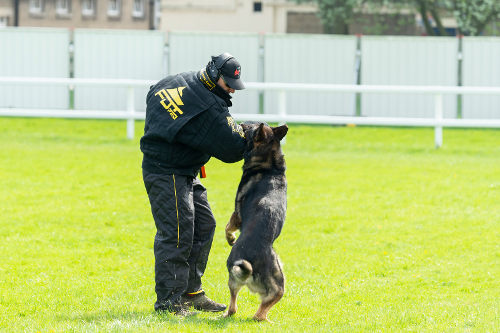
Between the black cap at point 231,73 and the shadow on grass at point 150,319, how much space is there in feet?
5.62

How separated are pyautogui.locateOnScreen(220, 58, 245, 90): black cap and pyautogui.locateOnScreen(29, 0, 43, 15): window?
45.6 meters

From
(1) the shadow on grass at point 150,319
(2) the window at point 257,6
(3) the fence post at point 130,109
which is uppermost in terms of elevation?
(2) the window at point 257,6

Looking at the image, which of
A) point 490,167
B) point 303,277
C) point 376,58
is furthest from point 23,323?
point 376,58

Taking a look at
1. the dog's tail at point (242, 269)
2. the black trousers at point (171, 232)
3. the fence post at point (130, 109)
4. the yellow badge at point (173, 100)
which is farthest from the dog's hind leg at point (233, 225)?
the fence post at point (130, 109)

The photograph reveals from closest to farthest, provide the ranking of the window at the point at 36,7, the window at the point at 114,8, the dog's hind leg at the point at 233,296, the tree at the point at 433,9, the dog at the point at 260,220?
the dog at the point at 260,220 → the dog's hind leg at the point at 233,296 → the tree at the point at 433,9 → the window at the point at 36,7 → the window at the point at 114,8

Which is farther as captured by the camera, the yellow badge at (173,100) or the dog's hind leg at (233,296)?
the yellow badge at (173,100)

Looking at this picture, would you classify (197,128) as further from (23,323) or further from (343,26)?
(343,26)

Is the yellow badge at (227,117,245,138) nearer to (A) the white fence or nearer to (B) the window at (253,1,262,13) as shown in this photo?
(A) the white fence

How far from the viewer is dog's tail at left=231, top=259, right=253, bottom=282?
6102 mm

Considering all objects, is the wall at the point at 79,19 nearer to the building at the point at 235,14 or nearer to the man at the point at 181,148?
the building at the point at 235,14

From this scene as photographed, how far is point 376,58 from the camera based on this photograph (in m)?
22.5

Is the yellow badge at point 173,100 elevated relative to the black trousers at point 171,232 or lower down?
elevated

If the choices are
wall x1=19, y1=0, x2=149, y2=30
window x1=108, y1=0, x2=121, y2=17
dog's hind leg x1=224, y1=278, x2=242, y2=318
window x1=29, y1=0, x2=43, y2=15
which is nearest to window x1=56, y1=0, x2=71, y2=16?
wall x1=19, y1=0, x2=149, y2=30

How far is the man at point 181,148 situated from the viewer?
6.38m
